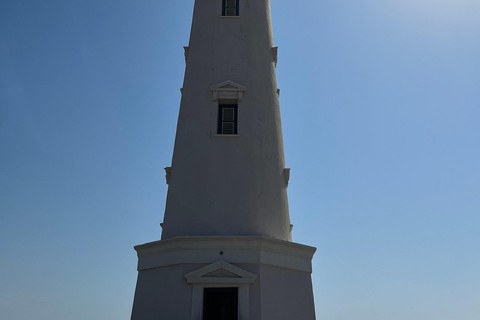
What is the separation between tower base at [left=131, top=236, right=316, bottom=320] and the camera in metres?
11.7

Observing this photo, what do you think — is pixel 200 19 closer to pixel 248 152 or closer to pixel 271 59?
pixel 271 59

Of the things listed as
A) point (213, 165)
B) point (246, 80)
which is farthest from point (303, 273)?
point (246, 80)

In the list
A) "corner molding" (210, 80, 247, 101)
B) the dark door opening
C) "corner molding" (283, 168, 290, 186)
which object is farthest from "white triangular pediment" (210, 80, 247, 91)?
the dark door opening

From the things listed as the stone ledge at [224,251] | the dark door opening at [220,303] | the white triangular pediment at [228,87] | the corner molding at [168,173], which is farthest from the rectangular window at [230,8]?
the dark door opening at [220,303]

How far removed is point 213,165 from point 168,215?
6.52 ft

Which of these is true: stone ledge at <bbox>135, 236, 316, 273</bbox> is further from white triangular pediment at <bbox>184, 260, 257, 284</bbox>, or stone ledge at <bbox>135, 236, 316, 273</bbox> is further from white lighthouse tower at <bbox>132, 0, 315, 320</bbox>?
white triangular pediment at <bbox>184, 260, 257, 284</bbox>

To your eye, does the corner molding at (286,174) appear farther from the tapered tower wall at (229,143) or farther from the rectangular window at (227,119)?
the rectangular window at (227,119)

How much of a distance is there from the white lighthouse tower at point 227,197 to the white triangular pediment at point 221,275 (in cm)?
3

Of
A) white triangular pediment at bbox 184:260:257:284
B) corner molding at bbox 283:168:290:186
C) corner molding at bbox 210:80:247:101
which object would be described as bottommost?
white triangular pediment at bbox 184:260:257:284

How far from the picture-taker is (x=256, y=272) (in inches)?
470

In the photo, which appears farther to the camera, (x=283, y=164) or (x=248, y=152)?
(x=283, y=164)

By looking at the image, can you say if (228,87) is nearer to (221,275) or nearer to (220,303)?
(221,275)

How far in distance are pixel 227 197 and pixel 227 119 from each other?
2672mm

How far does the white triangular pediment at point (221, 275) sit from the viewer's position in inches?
462
